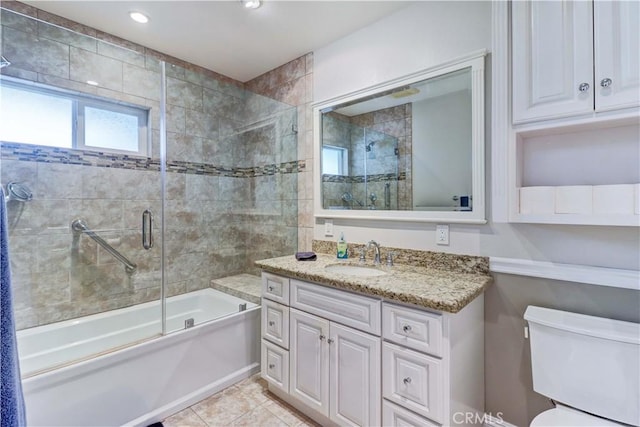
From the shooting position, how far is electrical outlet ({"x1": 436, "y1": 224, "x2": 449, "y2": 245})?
5.66 feet

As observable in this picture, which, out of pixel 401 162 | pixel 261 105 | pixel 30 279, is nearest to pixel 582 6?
pixel 401 162

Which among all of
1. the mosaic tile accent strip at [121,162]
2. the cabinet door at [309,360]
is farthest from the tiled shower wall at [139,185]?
the cabinet door at [309,360]

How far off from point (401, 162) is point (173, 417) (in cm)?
214

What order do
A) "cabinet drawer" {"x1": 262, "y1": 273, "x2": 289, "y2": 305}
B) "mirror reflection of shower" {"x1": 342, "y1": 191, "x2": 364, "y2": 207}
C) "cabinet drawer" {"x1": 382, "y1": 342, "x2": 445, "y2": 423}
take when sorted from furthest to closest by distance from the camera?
"mirror reflection of shower" {"x1": 342, "y1": 191, "x2": 364, "y2": 207} < "cabinet drawer" {"x1": 262, "y1": 273, "x2": 289, "y2": 305} < "cabinet drawer" {"x1": 382, "y1": 342, "x2": 445, "y2": 423}

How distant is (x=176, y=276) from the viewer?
8.59 feet

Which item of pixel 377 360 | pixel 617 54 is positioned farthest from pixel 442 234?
pixel 617 54

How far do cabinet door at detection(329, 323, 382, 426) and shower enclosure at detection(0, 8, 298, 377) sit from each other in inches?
42.6

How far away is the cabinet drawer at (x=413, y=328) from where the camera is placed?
1.21 metres

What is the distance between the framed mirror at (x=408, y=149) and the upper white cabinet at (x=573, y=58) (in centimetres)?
29

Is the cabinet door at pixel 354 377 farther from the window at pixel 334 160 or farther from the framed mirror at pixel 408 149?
the window at pixel 334 160

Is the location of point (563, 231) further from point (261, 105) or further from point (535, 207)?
point (261, 105)

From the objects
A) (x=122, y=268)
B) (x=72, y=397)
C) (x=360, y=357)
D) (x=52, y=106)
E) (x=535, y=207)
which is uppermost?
(x=52, y=106)

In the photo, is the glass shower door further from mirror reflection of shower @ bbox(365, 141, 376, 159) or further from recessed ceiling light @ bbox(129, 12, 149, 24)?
mirror reflection of shower @ bbox(365, 141, 376, 159)

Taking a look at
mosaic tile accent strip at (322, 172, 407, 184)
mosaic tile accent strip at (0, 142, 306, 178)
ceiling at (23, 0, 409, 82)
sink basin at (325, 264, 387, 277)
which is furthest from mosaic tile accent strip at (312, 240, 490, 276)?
ceiling at (23, 0, 409, 82)
